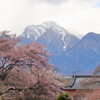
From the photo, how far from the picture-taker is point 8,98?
1638 cm

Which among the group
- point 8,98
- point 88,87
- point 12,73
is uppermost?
point 12,73

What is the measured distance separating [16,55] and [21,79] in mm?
1764

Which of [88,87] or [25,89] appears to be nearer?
[25,89]

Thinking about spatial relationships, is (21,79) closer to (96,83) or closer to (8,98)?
(8,98)

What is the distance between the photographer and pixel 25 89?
16.6 m

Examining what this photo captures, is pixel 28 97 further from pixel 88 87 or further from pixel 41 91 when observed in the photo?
pixel 88 87

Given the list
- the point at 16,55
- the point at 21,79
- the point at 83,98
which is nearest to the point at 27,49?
the point at 16,55

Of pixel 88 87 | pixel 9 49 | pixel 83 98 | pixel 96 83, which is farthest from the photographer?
pixel 83 98

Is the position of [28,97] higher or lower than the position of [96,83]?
higher

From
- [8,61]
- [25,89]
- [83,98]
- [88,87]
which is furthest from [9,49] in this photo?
[83,98]

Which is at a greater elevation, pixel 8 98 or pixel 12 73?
pixel 12 73

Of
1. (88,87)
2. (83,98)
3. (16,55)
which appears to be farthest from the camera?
(83,98)

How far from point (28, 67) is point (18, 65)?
76cm

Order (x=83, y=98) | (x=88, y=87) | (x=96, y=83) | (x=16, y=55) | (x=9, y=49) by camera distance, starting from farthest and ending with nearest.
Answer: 1. (x=83, y=98)
2. (x=88, y=87)
3. (x=96, y=83)
4. (x=9, y=49)
5. (x=16, y=55)
